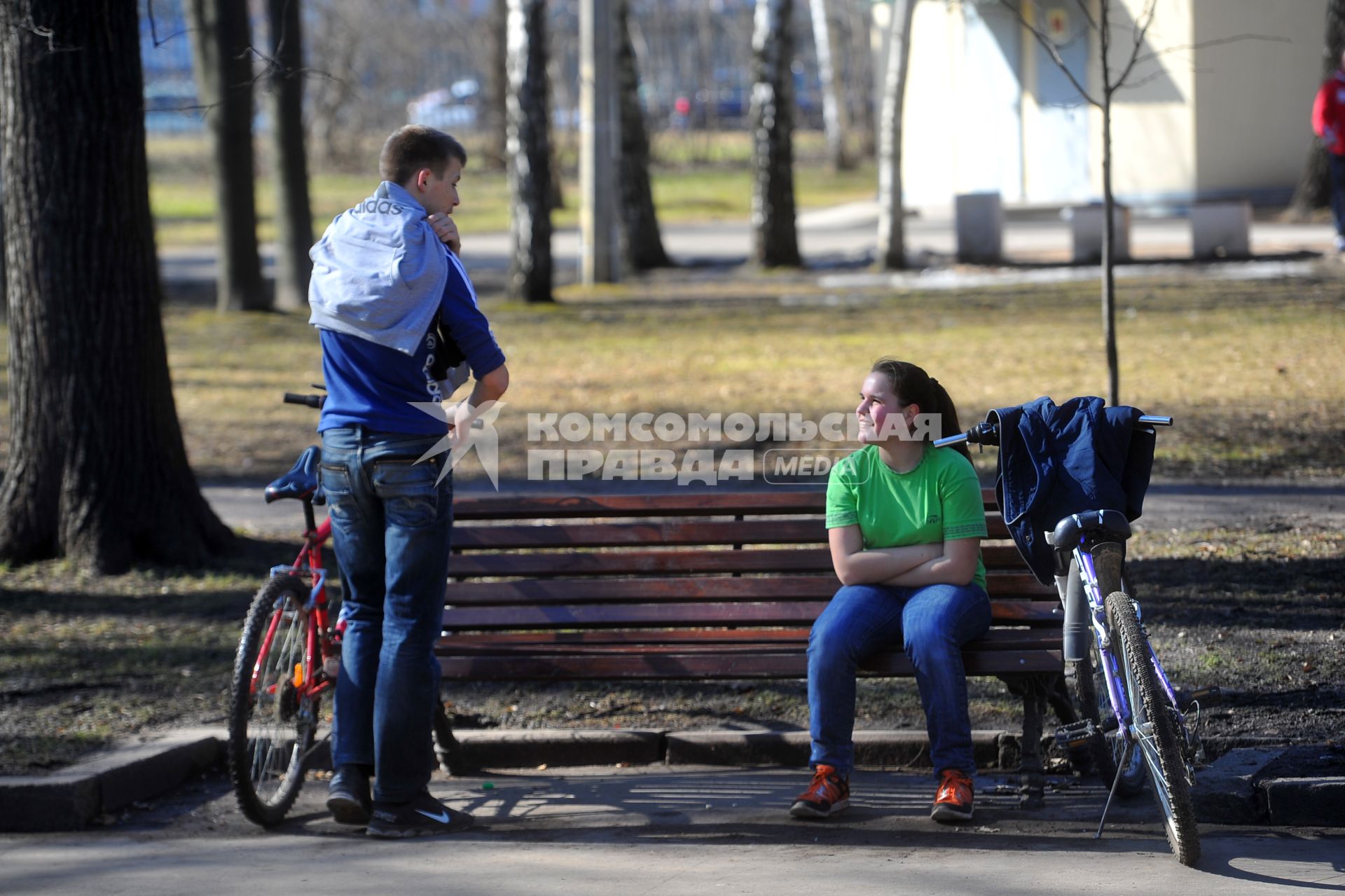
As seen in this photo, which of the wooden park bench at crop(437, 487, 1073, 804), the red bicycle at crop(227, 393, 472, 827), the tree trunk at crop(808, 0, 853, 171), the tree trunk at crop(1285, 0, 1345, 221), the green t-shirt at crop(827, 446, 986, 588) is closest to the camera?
the red bicycle at crop(227, 393, 472, 827)

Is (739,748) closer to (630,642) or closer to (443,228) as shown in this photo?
(630,642)

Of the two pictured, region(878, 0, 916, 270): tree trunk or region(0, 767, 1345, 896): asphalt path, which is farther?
region(878, 0, 916, 270): tree trunk

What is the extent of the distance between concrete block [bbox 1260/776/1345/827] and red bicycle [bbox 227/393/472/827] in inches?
101

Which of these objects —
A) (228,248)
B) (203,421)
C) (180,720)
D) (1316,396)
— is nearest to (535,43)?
(228,248)

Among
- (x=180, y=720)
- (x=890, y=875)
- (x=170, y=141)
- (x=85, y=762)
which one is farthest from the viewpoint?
(x=170, y=141)

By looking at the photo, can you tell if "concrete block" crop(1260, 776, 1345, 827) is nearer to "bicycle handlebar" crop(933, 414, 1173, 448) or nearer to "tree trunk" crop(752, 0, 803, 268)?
"bicycle handlebar" crop(933, 414, 1173, 448)

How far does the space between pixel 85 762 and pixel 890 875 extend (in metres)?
2.72

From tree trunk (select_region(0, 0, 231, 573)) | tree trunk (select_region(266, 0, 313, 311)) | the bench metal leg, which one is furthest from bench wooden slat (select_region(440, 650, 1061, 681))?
tree trunk (select_region(266, 0, 313, 311))

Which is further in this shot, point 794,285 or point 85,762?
point 794,285

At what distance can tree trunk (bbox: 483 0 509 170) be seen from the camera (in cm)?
3422

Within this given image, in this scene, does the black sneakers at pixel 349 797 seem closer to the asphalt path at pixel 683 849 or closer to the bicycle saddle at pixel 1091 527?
the asphalt path at pixel 683 849

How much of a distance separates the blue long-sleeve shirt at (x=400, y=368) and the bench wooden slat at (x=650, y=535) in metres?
1.05

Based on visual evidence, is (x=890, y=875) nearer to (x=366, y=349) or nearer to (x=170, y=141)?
(x=366, y=349)

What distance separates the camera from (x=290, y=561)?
7.57 meters
